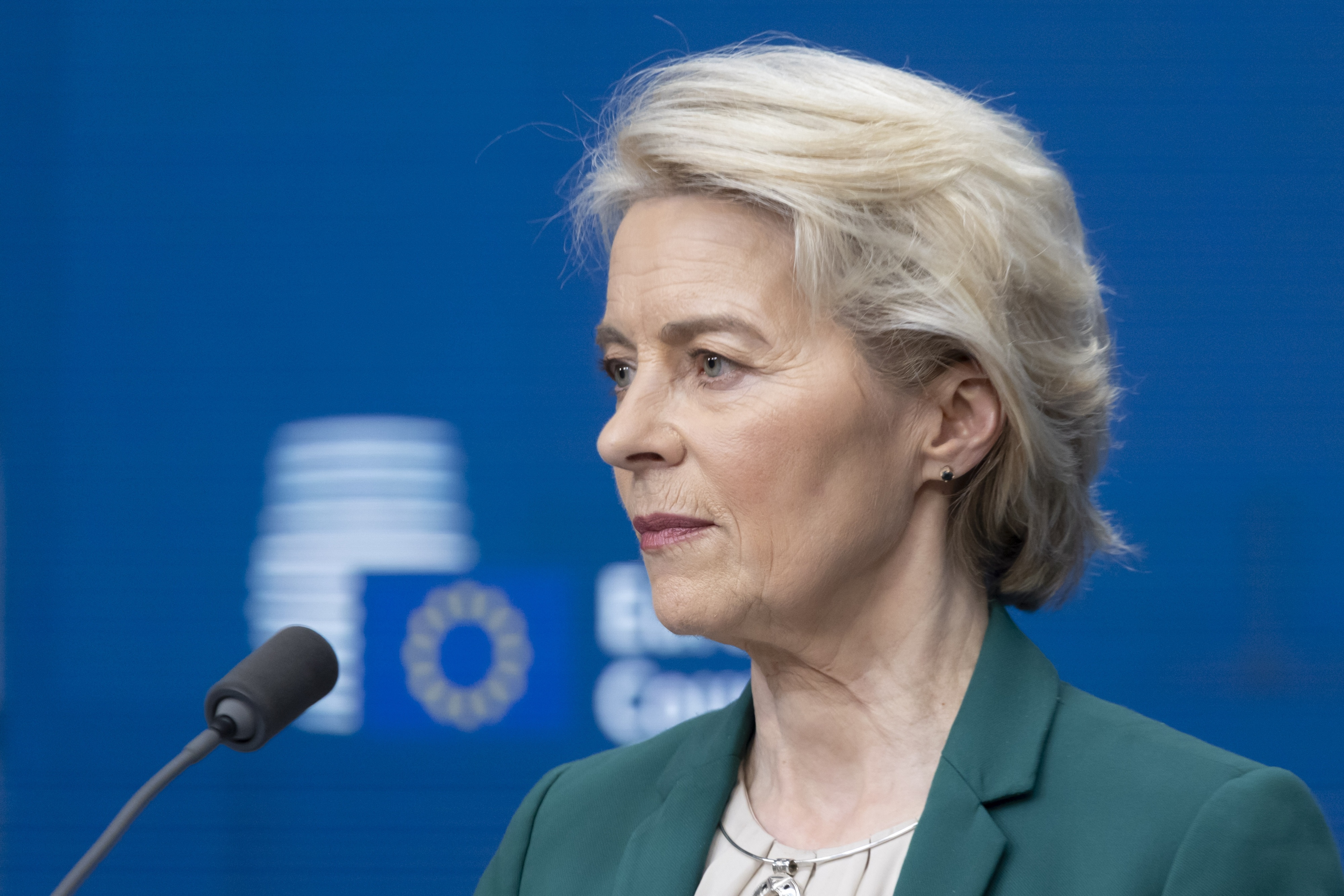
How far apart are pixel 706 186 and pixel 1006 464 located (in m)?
0.41

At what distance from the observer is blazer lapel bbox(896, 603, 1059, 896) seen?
41.7 inches

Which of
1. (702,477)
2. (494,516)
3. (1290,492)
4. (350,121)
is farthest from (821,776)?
(350,121)

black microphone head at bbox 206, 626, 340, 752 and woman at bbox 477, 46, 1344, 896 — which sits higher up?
woman at bbox 477, 46, 1344, 896

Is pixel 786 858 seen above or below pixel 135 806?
above

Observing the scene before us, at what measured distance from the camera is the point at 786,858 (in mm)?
1186

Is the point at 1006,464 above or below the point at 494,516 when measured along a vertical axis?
below

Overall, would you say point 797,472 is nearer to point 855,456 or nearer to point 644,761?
point 855,456

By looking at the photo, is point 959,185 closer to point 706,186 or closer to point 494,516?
point 706,186

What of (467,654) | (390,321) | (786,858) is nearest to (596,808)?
(786,858)

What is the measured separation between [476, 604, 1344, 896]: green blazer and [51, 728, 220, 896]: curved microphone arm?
1.42 feet

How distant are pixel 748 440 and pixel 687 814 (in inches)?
15.5

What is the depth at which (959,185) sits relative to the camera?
3.93 feet

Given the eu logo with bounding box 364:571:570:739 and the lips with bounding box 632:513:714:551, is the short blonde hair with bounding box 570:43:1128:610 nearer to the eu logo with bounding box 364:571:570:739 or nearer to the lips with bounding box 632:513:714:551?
the lips with bounding box 632:513:714:551

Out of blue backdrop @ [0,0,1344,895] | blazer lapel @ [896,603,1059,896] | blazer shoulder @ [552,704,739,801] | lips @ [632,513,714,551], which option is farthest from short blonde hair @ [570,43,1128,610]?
blue backdrop @ [0,0,1344,895]
